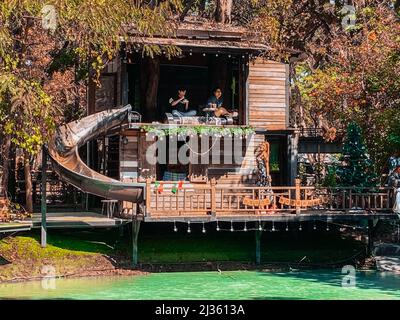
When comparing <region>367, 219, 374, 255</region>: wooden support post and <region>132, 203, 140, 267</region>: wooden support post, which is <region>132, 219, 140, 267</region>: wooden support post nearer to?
<region>132, 203, 140, 267</region>: wooden support post

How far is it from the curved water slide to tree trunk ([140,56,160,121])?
8.57ft

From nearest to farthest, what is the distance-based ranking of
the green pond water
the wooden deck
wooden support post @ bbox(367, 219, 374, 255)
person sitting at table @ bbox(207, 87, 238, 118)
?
the green pond water < the wooden deck < wooden support post @ bbox(367, 219, 374, 255) < person sitting at table @ bbox(207, 87, 238, 118)

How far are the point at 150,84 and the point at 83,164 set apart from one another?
5501mm

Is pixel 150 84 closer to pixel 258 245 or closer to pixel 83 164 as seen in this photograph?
pixel 83 164

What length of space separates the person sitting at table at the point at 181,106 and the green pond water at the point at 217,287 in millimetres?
6336

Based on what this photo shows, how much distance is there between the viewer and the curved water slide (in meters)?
21.5

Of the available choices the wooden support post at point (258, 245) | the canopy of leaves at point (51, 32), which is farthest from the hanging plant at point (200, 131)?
the wooden support post at point (258, 245)

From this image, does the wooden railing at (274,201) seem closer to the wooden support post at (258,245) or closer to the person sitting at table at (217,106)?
the wooden support post at (258,245)

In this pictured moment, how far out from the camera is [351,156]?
25062 millimetres

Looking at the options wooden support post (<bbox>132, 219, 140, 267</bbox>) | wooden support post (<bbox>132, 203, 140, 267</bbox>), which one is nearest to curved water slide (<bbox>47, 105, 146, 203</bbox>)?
wooden support post (<bbox>132, 203, 140, 267</bbox>)

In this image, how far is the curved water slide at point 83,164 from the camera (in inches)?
848

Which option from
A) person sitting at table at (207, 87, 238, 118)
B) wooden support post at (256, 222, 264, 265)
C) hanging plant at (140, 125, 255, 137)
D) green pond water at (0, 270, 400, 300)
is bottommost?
green pond water at (0, 270, 400, 300)
